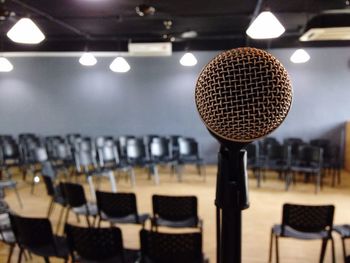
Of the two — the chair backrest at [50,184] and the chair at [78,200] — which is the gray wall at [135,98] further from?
the chair at [78,200]

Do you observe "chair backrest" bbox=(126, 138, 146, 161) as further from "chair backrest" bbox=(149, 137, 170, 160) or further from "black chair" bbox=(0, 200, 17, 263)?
"black chair" bbox=(0, 200, 17, 263)

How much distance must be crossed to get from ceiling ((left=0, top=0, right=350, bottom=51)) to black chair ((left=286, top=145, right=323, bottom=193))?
2.61 m

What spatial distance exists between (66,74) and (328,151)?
7138mm

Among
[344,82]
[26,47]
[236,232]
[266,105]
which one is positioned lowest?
[236,232]

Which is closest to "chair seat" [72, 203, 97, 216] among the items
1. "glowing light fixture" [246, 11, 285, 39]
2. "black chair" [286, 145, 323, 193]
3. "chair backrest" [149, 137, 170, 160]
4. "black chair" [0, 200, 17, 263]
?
"black chair" [0, 200, 17, 263]

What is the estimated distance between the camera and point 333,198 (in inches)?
245

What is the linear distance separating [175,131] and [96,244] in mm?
6498

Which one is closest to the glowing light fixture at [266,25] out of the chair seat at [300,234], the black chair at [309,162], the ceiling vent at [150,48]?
the chair seat at [300,234]

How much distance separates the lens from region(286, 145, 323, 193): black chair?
6.53 m

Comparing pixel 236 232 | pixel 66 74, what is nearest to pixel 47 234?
pixel 236 232

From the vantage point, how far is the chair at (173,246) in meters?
2.75

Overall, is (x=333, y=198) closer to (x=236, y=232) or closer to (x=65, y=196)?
(x=65, y=196)

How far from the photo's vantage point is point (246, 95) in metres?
0.66

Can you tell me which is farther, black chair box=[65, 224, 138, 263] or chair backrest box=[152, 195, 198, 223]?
chair backrest box=[152, 195, 198, 223]
